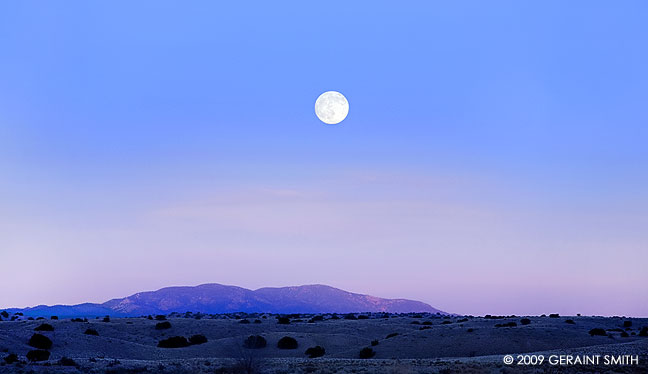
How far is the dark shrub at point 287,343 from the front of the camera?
54156 mm

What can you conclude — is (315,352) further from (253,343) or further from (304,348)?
(253,343)

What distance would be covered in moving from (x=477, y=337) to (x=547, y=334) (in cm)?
687

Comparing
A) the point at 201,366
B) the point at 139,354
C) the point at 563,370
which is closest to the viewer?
the point at 563,370

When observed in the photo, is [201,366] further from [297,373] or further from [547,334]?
[547,334]

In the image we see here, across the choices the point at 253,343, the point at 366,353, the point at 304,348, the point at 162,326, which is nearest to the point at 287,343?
the point at 304,348

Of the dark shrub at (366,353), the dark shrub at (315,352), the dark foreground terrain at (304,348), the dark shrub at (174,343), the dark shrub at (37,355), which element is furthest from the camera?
the dark shrub at (174,343)

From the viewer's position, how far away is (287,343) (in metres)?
54.6

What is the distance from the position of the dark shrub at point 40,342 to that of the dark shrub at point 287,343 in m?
19.2

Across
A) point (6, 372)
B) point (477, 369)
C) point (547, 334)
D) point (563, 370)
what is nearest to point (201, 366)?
point (6, 372)

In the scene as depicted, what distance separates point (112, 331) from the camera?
213ft

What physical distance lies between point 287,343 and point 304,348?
68.5 inches

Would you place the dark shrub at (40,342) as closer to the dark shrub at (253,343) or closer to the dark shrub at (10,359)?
the dark shrub at (10,359)

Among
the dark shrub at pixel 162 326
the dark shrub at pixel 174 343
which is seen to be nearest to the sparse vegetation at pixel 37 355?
the dark shrub at pixel 174 343

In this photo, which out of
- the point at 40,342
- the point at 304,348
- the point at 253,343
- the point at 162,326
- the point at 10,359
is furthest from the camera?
the point at 162,326
